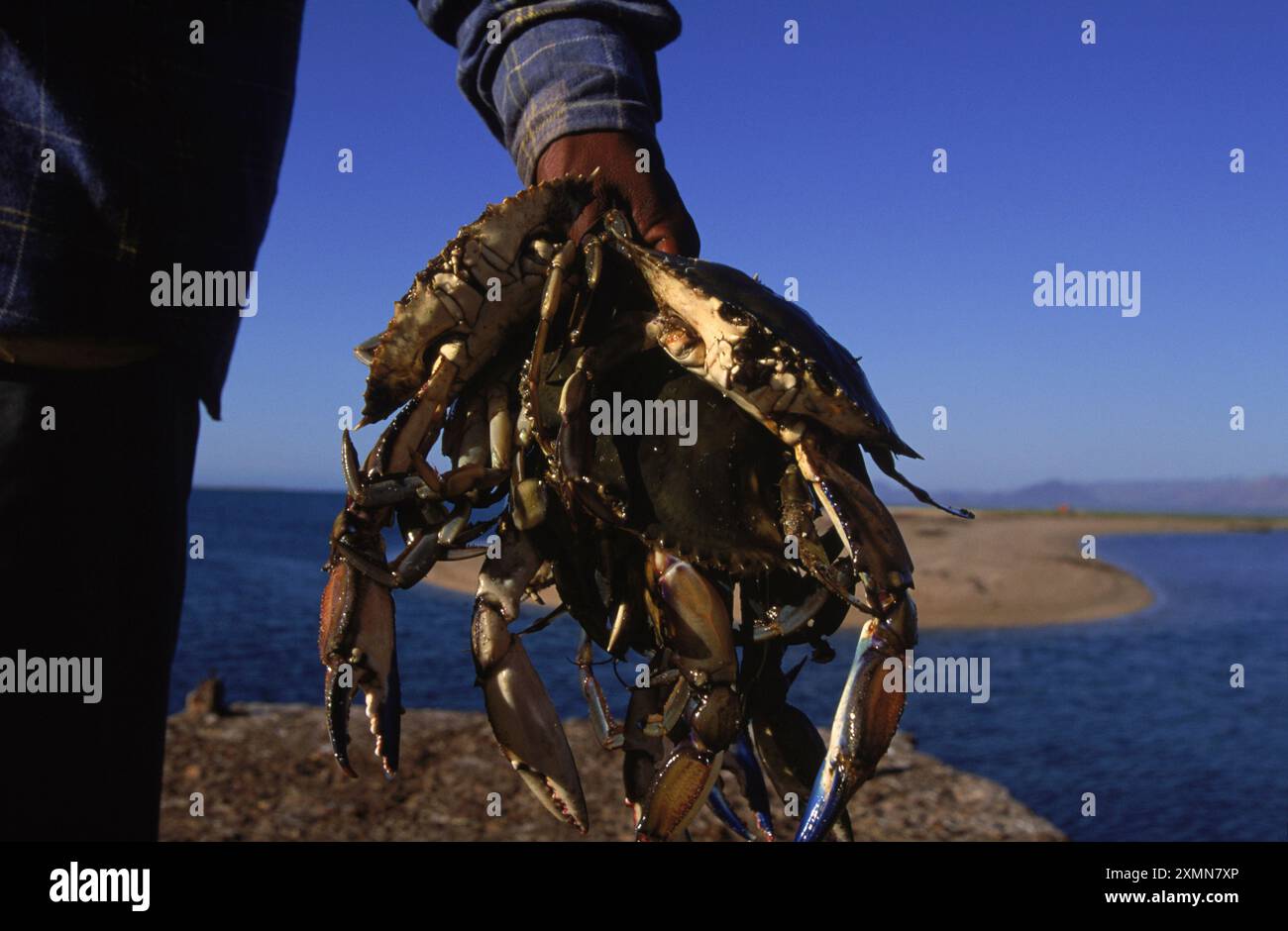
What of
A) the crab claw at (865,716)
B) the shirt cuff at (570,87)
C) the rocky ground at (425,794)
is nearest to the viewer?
the crab claw at (865,716)

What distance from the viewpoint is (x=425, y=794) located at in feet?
27.9

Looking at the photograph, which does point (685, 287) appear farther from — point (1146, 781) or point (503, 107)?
point (1146, 781)

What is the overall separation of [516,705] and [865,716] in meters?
0.76

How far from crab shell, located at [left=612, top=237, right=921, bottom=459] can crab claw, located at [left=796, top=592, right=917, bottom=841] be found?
1.30 feet

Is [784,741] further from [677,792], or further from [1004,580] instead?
[1004,580]

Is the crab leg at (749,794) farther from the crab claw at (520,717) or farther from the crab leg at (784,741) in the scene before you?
the crab claw at (520,717)

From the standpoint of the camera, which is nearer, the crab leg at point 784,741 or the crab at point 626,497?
the crab at point 626,497

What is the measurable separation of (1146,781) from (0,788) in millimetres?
15325

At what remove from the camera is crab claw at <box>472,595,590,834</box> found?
2213 millimetres

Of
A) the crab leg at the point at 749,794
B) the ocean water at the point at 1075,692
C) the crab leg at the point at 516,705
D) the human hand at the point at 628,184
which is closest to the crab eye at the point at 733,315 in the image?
the human hand at the point at 628,184

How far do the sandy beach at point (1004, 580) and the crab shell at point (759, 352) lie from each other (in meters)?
18.0

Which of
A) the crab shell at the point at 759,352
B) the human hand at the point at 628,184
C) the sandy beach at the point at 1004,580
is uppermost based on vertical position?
the human hand at the point at 628,184

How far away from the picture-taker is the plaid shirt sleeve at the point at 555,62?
2668mm
